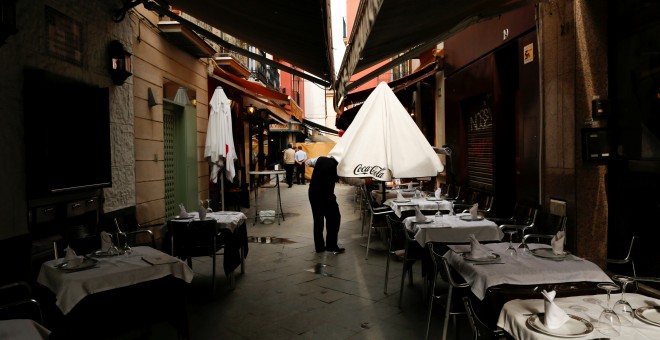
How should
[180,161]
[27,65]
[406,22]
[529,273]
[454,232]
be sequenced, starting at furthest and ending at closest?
[180,161] < [454,232] < [406,22] < [27,65] < [529,273]

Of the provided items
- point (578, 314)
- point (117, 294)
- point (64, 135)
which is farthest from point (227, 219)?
point (578, 314)

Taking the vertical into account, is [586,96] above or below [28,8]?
below

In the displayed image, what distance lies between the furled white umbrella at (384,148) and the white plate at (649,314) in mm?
3392

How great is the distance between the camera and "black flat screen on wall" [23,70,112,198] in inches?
162

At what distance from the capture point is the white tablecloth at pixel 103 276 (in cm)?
304

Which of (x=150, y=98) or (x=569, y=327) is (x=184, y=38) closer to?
(x=150, y=98)

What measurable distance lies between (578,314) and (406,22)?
3121 mm

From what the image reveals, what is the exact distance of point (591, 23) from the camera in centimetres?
475

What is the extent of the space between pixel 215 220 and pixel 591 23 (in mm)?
4734

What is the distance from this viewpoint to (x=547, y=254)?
334 centimetres

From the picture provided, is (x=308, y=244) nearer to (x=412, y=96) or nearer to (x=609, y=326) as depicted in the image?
(x=609, y=326)

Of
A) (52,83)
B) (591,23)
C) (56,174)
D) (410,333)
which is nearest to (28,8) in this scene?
(52,83)

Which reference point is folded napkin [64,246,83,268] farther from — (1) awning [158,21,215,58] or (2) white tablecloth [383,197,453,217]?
(1) awning [158,21,215,58]

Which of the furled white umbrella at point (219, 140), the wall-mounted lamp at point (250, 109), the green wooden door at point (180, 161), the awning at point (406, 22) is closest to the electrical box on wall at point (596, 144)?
the awning at point (406, 22)
